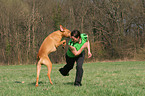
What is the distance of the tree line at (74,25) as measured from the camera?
31.8m

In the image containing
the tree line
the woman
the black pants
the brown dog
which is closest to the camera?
the woman

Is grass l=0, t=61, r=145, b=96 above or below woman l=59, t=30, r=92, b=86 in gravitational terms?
below

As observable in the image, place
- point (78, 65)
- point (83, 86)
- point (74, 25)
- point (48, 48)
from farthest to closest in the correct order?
1. point (74, 25)
2. point (48, 48)
3. point (78, 65)
4. point (83, 86)

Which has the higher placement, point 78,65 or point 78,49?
point 78,49

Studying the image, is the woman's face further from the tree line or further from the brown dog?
the tree line

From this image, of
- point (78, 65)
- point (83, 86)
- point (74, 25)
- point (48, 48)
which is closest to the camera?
point (83, 86)

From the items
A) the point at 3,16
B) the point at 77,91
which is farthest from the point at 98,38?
the point at 77,91

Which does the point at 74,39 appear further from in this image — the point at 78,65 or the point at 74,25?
the point at 74,25

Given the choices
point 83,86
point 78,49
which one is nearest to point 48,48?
point 78,49

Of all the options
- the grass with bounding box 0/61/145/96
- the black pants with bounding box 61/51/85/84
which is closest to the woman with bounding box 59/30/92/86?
A: the black pants with bounding box 61/51/85/84

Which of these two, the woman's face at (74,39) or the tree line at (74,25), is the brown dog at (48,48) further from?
the tree line at (74,25)

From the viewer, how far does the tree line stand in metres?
31.8

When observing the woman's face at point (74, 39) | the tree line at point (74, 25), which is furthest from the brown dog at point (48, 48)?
the tree line at point (74, 25)

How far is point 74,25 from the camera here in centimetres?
3562
